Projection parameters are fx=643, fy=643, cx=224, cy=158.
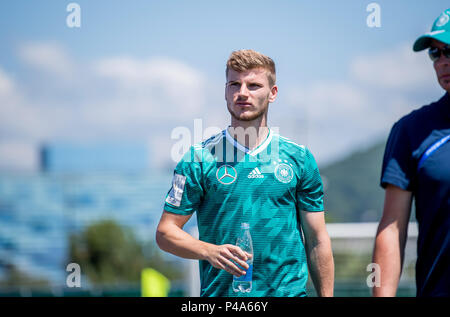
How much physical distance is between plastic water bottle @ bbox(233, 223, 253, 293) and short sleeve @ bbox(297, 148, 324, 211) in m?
0.44

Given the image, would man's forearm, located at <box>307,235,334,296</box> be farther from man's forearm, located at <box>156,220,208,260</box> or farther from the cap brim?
the cap brim

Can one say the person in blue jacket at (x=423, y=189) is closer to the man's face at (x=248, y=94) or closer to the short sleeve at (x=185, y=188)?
the man's face at (x=248, y=94)

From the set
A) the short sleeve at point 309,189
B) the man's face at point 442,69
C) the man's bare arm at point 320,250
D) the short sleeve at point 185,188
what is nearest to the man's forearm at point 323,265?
the man's bare arm at point 320,250

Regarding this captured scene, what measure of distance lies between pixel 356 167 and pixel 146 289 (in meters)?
110

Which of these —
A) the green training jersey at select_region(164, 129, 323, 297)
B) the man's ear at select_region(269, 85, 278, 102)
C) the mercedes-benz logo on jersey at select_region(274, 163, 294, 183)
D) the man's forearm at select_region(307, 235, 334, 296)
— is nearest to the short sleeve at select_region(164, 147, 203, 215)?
the green training jersey at select_region(164, 129, 323, 297)

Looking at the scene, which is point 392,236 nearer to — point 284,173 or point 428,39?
point 284,173

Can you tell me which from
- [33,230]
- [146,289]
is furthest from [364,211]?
[146,289]

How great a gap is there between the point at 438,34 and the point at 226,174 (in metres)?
1.59

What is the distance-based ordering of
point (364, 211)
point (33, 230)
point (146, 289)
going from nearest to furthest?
point (146, 289) → point (364, 211) → point (33, 230)

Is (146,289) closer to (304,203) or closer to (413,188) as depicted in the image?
(304,203)

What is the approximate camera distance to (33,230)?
134375 mm

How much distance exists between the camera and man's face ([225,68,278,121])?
13.8 ft

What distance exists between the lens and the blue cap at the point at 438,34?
3.53 metres
